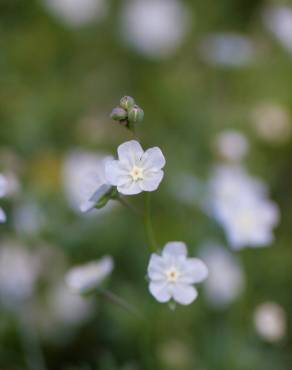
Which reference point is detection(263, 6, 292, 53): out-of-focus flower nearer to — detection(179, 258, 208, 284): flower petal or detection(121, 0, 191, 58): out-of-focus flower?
detection(121, 0, 191, 58): out-of-focus flower

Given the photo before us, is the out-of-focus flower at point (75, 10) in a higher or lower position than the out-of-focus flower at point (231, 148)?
higher

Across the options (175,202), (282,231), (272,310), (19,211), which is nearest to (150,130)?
(175,202)

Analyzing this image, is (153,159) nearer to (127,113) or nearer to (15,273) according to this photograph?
(127,113)

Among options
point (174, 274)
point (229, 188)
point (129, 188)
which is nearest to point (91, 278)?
point (174, 274)

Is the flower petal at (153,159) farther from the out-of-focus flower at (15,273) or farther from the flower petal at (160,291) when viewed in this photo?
the out-of-focus flower at (15,273)

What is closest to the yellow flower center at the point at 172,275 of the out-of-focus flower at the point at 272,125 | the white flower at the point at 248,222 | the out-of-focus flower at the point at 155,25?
the white flower at the point at 248,222

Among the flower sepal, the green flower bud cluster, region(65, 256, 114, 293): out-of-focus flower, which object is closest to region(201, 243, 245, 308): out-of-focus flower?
region(65, 256, 114, 293): out-of-focus flower
